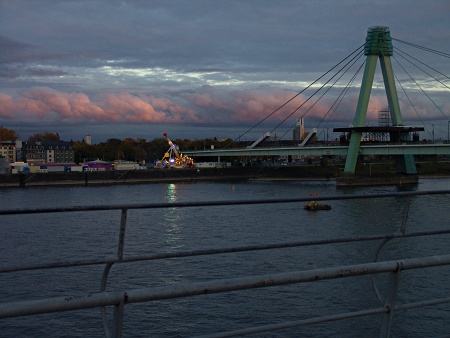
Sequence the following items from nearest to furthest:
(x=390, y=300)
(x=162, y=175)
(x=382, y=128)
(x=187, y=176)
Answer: (x=390, y=300) < (x=382, y=128) < (x=162, y=175) < (x=187, y=176)

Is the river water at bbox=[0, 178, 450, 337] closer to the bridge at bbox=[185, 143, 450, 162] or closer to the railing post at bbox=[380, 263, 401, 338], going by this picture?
the railing post at bbox=[380, 263, 401, 338]

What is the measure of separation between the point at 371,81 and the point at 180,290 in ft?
121

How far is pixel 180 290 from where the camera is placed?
4.43 feet

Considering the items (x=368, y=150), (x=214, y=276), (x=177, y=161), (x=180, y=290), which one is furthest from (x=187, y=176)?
(x=180, y=290)

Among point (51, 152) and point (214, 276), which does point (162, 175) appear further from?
point (214, 276)

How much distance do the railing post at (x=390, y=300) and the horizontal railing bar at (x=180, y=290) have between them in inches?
1.6

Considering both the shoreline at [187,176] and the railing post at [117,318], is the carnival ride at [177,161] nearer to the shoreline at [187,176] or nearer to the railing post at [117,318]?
the shoreline at [187,176]

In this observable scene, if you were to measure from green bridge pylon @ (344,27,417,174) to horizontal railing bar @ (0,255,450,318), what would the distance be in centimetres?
3594

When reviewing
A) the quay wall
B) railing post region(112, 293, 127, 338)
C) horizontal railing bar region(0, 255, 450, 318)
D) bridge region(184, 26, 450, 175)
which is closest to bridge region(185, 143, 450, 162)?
bridge region(184, 26, 450, 175)

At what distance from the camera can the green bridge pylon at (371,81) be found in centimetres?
3662

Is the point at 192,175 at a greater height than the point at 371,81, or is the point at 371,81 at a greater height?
the point at 371,81

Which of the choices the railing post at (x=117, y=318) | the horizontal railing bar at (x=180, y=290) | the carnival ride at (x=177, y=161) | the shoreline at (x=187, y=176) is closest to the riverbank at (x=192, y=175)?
the shoreline at (x=187, y=176)

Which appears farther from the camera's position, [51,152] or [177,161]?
[51,152]

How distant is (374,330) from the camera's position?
745cm
